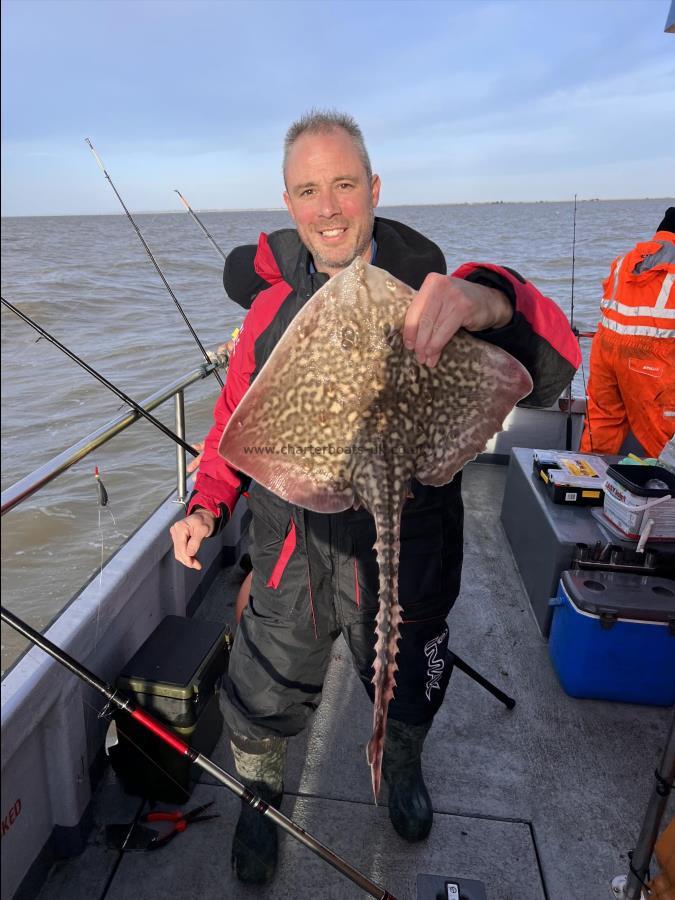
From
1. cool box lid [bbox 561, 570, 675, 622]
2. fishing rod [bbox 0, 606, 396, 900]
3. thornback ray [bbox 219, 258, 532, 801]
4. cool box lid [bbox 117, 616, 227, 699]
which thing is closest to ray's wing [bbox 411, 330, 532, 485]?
thornback ray [bbox 219, 258, 532, 801]

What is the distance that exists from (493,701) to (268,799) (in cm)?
132

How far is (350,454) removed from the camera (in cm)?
156

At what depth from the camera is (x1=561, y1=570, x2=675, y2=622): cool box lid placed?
2.85 meters

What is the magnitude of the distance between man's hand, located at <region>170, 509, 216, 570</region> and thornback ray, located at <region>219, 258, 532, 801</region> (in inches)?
20.3

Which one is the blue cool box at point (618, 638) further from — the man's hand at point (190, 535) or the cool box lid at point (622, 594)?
the man's hand at point (190, 535)

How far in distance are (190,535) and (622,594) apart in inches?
86.8

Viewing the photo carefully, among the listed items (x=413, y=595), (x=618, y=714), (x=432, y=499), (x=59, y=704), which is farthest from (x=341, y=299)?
(x=618, y=714)

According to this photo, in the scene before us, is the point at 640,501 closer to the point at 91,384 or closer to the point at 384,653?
the point at 384,653

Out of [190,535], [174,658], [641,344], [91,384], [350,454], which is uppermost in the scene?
[350,454]

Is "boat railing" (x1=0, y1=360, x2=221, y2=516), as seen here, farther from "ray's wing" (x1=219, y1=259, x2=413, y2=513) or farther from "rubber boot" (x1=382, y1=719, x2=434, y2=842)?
"rubber boot" (x1=382, y1=719, x2=434, y2=842)

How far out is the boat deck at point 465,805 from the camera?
2.20 meters

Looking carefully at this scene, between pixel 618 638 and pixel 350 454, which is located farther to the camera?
pixel 618 638

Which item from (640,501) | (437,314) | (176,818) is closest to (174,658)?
(176,818)

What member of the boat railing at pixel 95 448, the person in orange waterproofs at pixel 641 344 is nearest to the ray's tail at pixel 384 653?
the boat railing at pixel 95 448
